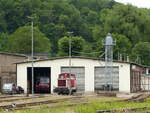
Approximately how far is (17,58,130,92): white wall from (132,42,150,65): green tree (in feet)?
129

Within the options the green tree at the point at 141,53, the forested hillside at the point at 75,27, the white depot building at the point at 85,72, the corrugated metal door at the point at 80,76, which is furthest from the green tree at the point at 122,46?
the corrugated metal door at the point at 80,76

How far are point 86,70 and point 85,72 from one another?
304 millimetres

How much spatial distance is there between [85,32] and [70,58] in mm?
80260

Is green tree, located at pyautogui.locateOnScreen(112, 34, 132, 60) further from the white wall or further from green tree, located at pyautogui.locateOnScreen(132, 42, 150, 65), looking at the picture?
the white wall

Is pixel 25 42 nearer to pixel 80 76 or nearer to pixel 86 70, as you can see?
pixel 80 76

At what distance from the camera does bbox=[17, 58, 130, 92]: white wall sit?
5625cm

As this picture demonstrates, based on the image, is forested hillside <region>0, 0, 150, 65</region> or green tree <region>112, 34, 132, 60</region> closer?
green tree <region>112, 34, 132, 60</region>

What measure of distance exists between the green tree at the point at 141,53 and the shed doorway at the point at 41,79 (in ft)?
125

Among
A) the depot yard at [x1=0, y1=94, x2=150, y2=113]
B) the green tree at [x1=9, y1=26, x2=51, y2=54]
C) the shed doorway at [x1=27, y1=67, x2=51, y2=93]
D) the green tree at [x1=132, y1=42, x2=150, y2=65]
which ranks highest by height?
the green tree at [x1=9, y1=26, x2=51, y2=54]

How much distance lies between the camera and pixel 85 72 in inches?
2275

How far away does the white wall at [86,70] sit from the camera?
5625 cm

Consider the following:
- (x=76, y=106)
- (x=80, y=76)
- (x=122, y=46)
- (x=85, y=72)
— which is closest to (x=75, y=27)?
(x=122, y=46)

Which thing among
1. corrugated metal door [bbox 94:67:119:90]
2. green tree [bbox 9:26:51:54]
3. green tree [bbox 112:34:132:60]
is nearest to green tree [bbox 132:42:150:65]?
green tree [bbox 112:34:132:60]

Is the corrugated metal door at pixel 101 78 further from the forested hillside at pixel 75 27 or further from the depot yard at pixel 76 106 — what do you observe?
the forested hillside at pixel 75 27
